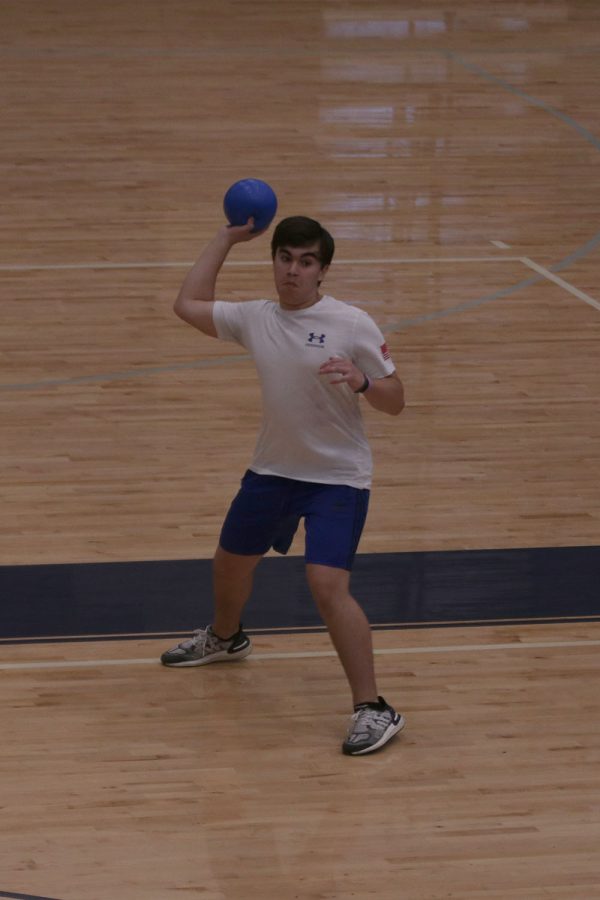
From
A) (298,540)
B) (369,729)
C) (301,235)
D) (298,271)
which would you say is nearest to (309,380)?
(298,271)

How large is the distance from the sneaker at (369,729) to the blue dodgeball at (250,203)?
5.40 feet

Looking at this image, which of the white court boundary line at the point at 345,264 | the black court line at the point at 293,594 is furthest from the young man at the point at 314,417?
the white court boundary line at the point at 345,264

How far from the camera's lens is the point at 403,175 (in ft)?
42.8

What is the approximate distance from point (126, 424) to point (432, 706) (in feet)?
10.3

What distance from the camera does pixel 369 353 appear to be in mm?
5211

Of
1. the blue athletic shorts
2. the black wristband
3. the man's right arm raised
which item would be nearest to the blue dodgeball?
the man's right arm raised

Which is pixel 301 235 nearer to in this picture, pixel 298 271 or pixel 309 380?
pixel 298 271

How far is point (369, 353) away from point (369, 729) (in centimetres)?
122

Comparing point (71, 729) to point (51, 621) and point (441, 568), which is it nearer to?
point (51, 621)

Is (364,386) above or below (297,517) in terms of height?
above

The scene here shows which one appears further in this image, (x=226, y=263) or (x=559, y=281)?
(x=226, y=263)

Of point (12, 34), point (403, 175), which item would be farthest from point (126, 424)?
point (12, 34)

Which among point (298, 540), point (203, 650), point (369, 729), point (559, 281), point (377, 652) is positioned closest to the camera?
point (369, 729)

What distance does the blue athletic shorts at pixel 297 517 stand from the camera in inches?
210
